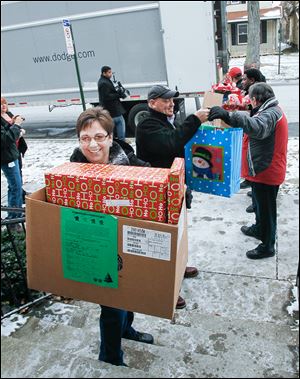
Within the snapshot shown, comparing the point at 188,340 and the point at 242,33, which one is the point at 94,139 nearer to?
the point at 188,340

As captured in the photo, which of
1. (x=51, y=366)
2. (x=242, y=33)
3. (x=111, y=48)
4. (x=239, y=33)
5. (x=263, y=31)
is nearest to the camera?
(x=51, y=366)

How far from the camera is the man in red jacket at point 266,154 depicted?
3.00 meters

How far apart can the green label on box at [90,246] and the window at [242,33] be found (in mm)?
11263

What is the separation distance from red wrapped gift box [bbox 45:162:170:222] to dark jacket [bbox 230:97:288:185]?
5.35 ft

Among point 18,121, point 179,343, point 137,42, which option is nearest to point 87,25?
point 137,42

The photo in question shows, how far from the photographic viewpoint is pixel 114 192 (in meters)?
1.54

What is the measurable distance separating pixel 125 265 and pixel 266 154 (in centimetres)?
214

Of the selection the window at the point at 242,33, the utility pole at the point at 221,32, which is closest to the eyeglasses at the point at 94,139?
the utility pole at the point at 221,32

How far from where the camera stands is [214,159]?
2.43 metres

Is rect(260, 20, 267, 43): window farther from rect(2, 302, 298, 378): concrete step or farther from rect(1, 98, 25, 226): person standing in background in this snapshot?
rect(2, 302, 298, 378): concrete step

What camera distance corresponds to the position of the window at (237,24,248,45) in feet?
37.2

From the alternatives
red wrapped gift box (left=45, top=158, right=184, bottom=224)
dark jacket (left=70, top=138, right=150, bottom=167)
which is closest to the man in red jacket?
dark jacket (left=70, top=138, right=150, bottom=167)

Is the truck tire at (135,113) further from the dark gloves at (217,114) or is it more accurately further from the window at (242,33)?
the dark gloves at (217,114)

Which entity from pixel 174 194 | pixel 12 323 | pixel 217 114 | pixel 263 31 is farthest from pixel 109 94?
pixel 263 31
